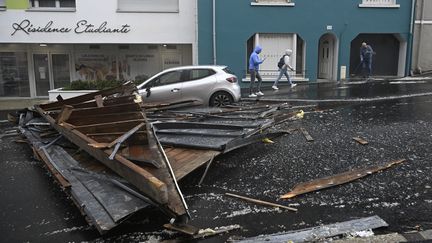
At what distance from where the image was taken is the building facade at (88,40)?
1903cm

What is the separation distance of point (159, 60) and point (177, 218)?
17454 millimetres

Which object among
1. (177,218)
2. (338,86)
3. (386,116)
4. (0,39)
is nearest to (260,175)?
(177,218)

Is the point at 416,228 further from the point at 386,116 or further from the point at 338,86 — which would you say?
the point at 338,86

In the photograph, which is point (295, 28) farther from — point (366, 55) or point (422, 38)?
point (422, 38)

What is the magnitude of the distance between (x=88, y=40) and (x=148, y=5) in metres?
3.29

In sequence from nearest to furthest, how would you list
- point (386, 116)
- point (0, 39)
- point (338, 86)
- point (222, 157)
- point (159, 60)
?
point (222, 157) < point (386, 116) < point (338, 86) < point (0, 39) < point (159, 60)

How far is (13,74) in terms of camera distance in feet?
67.3

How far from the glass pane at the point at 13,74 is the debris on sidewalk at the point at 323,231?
19.6 meters

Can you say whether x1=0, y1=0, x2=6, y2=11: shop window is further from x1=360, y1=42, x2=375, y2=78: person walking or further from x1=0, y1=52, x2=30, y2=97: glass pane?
x1=360, y1=42, x2=375, y2=78: person walking

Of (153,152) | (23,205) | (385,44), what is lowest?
(23,205)

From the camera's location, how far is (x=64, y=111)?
787 cm

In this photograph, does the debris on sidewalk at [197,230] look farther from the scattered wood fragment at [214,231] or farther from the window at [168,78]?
the window at [168,78]

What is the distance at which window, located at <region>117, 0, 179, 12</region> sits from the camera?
1944cm

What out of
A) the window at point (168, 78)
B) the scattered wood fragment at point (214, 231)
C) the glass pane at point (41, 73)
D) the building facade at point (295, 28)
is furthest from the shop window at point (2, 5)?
the scattered wood fragment at point (214, 231)
